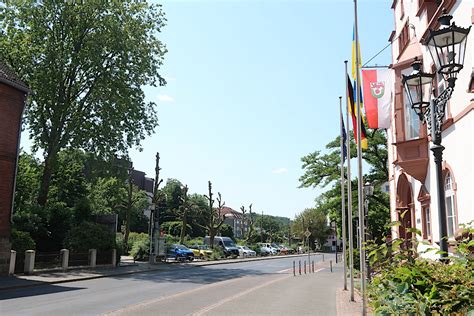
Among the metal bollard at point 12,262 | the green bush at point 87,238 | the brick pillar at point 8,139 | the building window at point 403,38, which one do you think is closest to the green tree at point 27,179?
the green bush at point 87,238

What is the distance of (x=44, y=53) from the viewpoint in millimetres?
31766

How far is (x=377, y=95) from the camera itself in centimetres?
1645

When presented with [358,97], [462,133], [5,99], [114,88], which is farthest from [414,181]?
[114,88]

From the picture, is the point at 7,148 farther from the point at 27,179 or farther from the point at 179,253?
the point at 179,253

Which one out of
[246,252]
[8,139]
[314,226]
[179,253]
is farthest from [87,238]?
[314,226]

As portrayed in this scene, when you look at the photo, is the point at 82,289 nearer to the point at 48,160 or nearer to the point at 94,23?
the point at 48,160

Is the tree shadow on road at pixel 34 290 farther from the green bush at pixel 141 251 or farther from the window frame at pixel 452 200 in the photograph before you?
the green bush at pixel 141 251

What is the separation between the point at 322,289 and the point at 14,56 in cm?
2664

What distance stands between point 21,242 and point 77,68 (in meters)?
14.5

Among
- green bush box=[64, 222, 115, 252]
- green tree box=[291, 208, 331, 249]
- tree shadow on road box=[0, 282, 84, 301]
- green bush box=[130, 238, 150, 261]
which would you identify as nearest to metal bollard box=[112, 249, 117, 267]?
green bush box=[64, 222, 115, 252]

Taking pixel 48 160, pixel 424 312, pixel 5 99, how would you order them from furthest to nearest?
pixel 48 160
pixel 5 99
pixel 424 312

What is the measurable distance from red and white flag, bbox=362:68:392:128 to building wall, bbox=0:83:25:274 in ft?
61.2

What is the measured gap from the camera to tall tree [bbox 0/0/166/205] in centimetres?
3180

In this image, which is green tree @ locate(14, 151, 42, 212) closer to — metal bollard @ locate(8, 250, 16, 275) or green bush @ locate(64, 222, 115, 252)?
green bush @ locate(64, 222, 115, 252)
